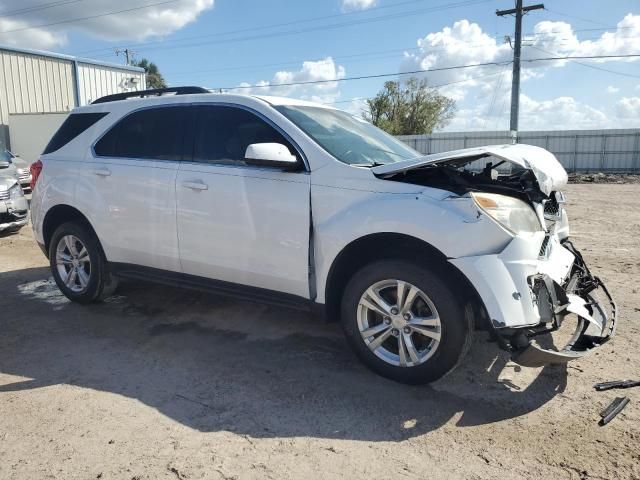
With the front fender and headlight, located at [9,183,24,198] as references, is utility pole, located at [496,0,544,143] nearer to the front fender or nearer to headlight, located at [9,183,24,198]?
headlight, located at [9,183,24,198]

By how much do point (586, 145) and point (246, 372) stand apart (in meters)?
32.0

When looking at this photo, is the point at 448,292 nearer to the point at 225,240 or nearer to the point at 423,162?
the point at 423,162

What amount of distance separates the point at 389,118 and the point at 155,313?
142 feet

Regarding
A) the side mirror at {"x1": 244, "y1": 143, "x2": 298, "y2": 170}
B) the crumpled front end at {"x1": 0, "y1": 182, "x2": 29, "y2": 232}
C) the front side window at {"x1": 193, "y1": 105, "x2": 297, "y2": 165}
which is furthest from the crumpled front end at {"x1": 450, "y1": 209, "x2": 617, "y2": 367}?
the crumpled front end at {"x1": 0, "y1": 182, "x2": 29, "y2": 232}

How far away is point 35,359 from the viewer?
4.09 m

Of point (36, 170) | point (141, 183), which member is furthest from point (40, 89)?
point (141, 183)

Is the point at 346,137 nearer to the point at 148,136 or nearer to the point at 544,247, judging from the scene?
the point at 544,247

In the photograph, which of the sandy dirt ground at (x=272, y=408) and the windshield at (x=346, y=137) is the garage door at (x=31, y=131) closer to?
the sandy dirt ground at (x=272, y=408)

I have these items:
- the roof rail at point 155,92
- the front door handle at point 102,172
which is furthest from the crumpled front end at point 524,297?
the front door handle at point 102,172

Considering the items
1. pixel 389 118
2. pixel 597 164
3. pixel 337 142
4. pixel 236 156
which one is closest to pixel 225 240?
pixel 236 156

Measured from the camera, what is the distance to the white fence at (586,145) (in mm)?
29859

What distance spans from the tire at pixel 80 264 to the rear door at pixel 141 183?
0.19m

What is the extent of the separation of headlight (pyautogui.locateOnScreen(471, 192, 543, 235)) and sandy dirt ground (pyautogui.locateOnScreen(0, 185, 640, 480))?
3.62 ft

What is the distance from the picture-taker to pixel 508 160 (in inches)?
128
